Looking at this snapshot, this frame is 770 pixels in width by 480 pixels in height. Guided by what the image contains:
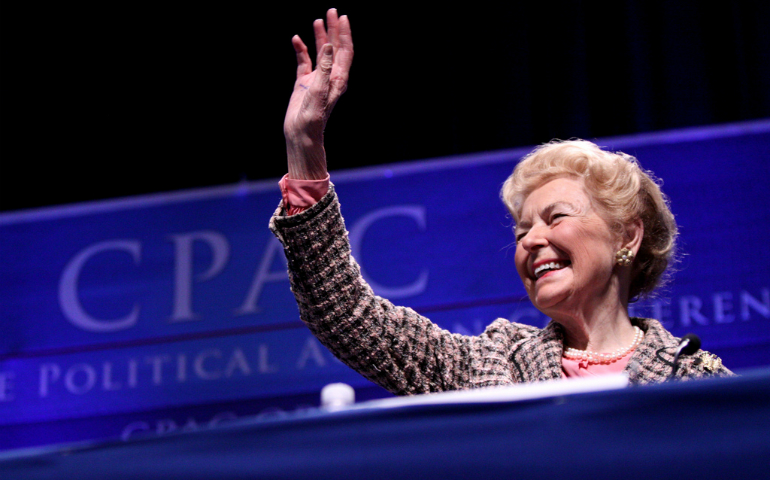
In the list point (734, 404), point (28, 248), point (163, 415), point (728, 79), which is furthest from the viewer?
point (28, 248)

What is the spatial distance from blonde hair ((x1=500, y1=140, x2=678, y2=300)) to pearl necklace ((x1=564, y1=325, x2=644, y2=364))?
0.16 metres

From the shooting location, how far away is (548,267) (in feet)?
4.68

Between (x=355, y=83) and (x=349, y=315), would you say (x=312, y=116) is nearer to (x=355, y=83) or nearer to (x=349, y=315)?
(x=349, y=315)

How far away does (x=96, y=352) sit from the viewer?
106 inches

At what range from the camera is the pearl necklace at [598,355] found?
55.5 inches

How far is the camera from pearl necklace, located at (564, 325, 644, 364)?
4.62ft

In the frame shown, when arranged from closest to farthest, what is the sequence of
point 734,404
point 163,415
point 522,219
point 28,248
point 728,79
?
1. point 734,404
2. point 522,219
3. point 728,79
4. point 163,415
5. point 28,248

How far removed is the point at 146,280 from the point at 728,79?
1.85 meters

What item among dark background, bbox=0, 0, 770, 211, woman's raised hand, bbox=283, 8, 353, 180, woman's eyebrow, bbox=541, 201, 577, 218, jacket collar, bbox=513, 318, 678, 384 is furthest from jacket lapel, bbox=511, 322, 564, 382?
dark background, bbox=0, 0, 770, 211

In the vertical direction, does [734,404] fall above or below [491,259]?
below

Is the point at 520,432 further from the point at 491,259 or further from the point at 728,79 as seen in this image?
the point at 728,79

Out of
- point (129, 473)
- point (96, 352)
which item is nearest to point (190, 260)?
point (96, 352)

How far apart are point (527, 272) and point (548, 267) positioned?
0.04 metres

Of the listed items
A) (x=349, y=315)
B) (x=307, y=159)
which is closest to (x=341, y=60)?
(x=307, y=159)
